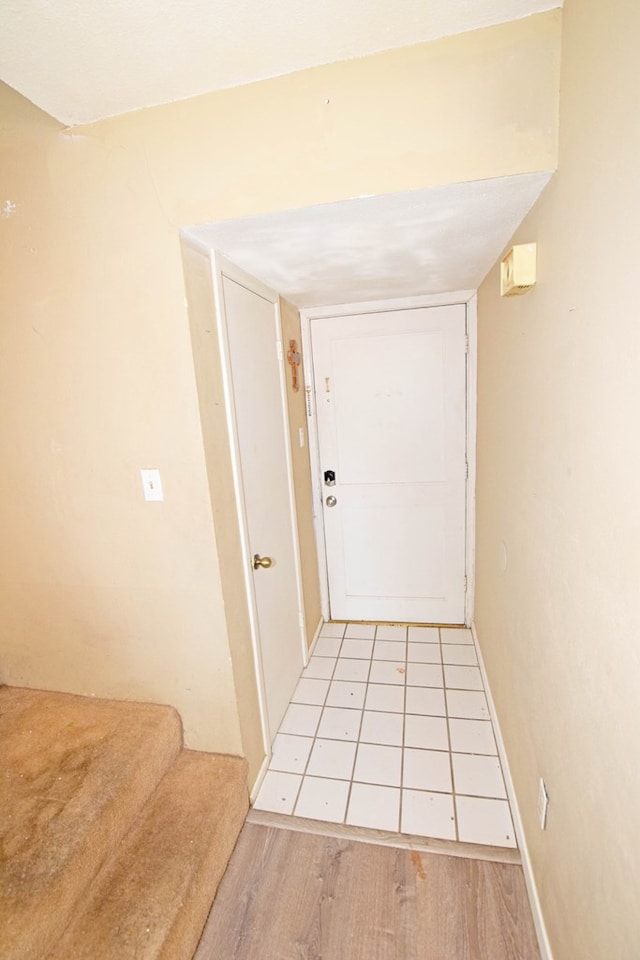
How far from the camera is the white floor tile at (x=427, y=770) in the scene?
5.16 feet

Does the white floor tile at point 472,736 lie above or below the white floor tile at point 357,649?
below

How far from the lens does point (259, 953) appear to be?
1137 millimetres

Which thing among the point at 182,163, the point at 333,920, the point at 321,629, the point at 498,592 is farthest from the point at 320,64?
the point at 321,629

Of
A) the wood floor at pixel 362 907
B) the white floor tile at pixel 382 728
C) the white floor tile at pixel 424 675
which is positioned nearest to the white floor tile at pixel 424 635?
the white floor tile at pixel 424 675

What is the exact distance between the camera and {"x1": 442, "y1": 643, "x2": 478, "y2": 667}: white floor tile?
7.36ft

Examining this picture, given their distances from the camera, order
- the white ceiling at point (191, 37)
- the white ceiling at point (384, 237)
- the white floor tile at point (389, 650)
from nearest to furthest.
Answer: the white ceiling at point (191, 37) < the white ceiling at point (384, 237) < the white floor tile at point (389, 650)

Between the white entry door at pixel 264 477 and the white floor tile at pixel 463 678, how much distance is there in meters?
0.81

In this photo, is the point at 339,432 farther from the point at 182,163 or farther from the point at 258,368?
the point at 182,163

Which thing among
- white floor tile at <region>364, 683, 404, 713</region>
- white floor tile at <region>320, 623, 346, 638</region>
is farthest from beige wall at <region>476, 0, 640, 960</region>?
white floor tile at <region>320, 623, 346, 638</region>

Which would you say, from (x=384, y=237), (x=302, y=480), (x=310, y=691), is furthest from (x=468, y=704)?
(x=384, y=237)

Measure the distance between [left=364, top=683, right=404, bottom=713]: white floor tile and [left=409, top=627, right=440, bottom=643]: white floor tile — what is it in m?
0.43

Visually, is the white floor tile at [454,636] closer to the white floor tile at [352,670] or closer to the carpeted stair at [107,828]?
the white floor tile at [352,670]

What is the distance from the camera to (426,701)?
6.54 ft

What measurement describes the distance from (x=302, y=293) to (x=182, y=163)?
94cm
